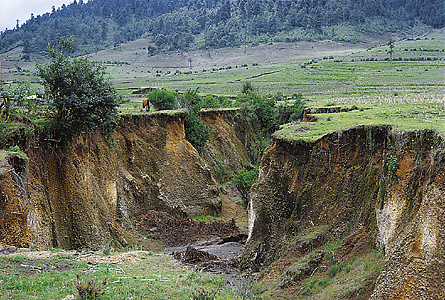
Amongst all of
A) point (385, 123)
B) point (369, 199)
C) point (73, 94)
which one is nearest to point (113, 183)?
point (73, 94)

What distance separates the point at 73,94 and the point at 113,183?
704cm

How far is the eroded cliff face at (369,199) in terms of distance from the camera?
1020 centimetres

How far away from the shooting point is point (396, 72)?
75375 millimetres

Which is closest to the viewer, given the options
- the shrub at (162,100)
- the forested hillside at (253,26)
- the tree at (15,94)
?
the tree at (15,94)

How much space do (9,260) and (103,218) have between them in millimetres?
10671

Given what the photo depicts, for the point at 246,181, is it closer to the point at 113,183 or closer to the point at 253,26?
the point at 113,183

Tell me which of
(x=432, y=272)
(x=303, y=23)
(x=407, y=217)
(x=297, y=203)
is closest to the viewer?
(x=432, y=272)

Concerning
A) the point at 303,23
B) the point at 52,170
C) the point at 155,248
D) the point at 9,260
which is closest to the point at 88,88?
the point at 52,170

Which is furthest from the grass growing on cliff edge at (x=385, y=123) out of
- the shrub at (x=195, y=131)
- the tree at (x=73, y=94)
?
the shrub at (x=195, y=131)

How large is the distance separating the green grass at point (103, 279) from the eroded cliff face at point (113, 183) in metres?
1.86

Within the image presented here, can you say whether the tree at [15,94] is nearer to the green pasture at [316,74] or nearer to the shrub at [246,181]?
the shrub at [246,181]

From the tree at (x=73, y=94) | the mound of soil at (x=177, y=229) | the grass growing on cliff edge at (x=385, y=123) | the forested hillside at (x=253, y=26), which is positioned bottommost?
the mound of soil at (x=177, y=229)

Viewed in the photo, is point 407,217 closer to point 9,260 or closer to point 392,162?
point 392,162

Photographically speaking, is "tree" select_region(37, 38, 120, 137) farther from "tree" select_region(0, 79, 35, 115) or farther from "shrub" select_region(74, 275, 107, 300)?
"shrub" select_region(74, 275, 107, 300)
